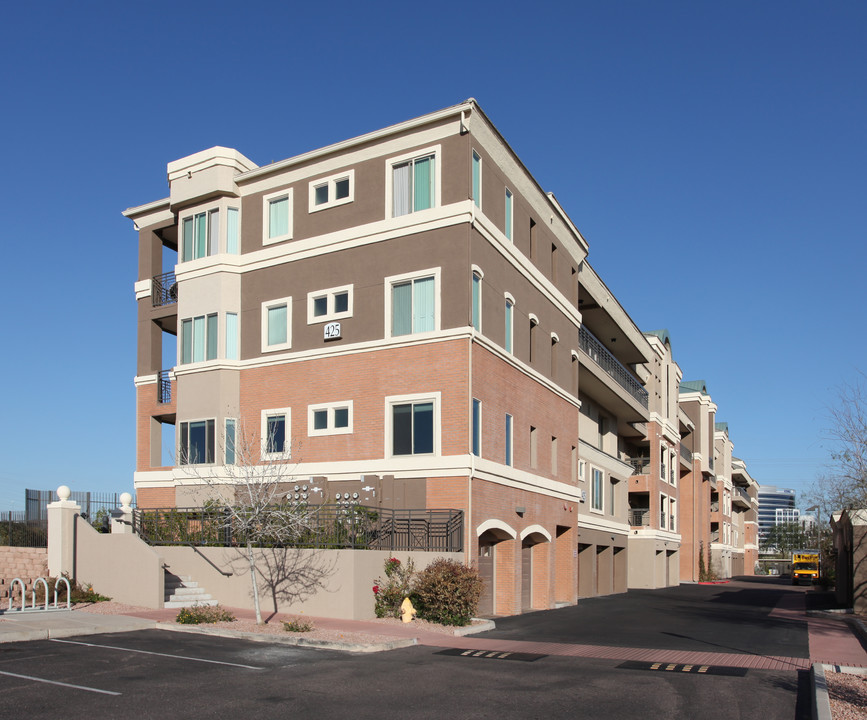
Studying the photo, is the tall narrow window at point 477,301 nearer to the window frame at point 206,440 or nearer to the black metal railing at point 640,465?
the window frame at point 206,440

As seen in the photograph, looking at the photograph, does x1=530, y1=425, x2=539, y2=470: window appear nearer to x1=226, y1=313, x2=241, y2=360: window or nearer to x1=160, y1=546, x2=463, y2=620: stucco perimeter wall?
x1=160, y1=546, x2=463, y2=620: stucco perimeter wall

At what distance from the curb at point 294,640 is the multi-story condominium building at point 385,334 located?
630cm

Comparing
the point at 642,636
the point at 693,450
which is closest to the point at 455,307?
the point at 642,636

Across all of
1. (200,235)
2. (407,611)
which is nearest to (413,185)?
(200,235)

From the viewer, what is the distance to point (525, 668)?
1647 cm

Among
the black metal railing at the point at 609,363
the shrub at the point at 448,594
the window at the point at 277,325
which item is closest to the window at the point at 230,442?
the window at the point at 277,325

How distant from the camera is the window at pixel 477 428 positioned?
2598 cm

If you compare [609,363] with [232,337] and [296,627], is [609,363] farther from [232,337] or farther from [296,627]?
[296,627]

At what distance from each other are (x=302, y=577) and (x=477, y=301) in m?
9.81

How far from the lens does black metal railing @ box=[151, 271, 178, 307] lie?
34.6m

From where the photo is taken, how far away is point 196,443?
30328 mm

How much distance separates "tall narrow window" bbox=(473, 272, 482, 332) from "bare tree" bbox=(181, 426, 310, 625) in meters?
7.25

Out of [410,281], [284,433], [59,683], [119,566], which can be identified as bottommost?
[59,683]

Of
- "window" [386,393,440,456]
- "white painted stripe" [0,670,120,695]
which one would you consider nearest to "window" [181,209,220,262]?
"window" [386,393,440,456]
